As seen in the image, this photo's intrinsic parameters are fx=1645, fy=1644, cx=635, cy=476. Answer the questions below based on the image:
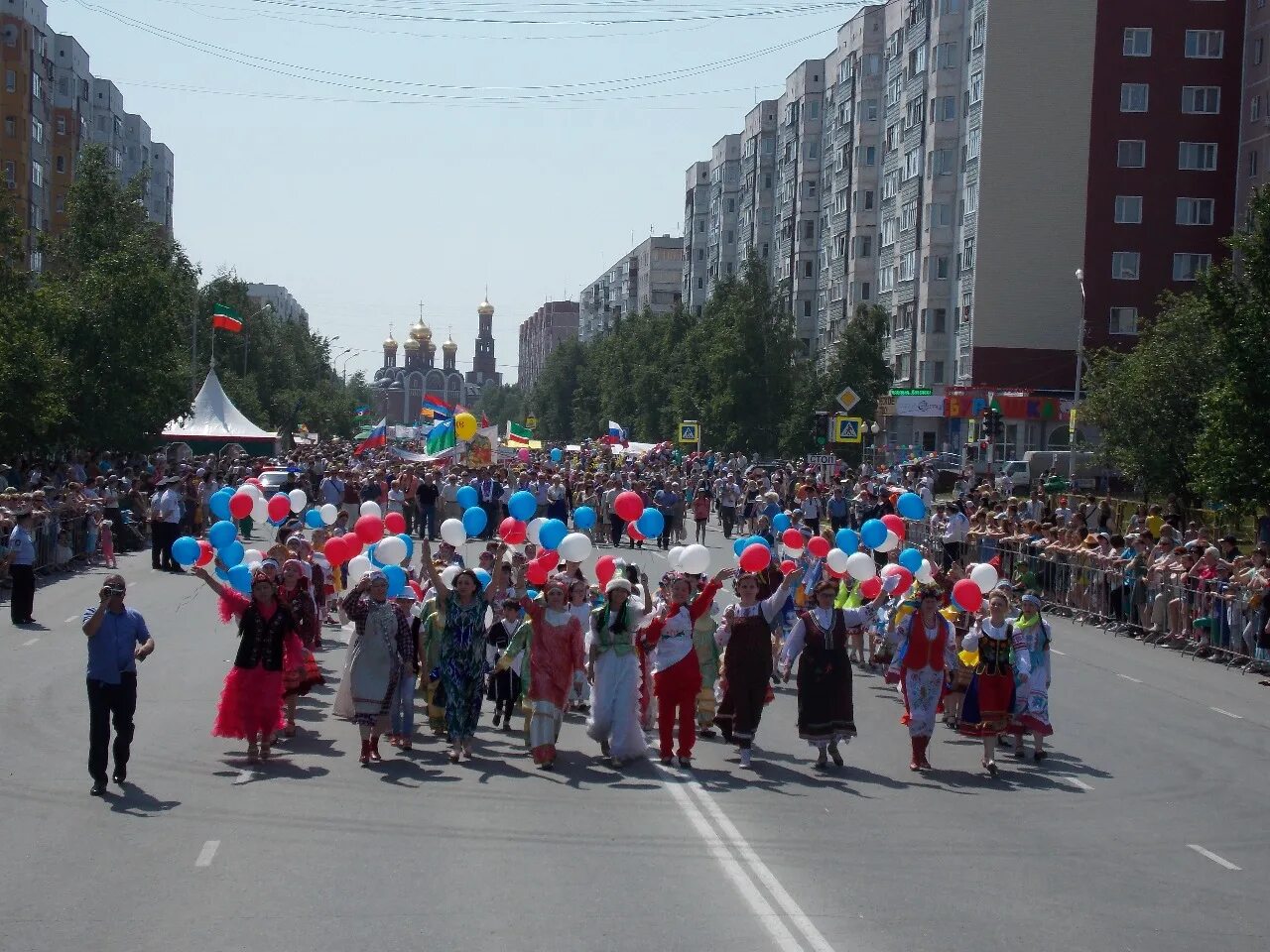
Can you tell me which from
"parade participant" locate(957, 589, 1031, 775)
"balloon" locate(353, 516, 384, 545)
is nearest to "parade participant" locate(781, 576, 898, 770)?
"parade participant" locate(957, 589, 1031, 775)

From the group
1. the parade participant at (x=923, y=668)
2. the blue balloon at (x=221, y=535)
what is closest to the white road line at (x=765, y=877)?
the parade participant at (x=923, y=668)

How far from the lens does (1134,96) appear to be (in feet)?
208

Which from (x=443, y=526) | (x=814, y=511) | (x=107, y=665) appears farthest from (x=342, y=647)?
(x=814, y=511)

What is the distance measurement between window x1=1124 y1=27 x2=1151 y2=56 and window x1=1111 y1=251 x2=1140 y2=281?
7.65m

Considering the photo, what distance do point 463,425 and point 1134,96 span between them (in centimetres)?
3129

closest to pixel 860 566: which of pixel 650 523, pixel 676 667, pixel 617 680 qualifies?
pixel 650 523

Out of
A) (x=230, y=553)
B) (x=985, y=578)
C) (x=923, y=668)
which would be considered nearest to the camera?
(x=923, y=668)

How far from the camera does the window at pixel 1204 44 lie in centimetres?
6300

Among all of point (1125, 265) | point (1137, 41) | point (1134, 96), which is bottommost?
point (1125, 265)

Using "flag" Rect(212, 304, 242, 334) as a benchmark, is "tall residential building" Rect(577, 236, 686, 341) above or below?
above

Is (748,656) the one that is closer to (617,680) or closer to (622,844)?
(617,680)

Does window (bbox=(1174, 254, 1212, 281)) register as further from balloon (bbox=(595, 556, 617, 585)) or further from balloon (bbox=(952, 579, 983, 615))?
balloon (bbox=(595, 556, 617, 585))

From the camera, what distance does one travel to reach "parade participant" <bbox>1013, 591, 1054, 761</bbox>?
13.4 meters

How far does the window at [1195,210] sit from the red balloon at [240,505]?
54734 mm
